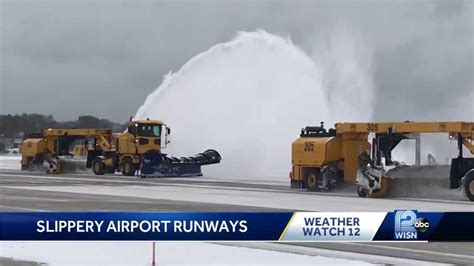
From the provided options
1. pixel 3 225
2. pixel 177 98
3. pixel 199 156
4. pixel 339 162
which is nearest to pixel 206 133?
pixel 177 98

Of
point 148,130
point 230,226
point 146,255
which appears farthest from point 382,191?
point 148,130

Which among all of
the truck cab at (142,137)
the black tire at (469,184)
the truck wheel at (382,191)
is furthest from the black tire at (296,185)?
the truck cab at (142,137)

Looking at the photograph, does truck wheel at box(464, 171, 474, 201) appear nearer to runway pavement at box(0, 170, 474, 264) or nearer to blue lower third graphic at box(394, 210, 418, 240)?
runway pavement at box(0, 170, 474, 264)

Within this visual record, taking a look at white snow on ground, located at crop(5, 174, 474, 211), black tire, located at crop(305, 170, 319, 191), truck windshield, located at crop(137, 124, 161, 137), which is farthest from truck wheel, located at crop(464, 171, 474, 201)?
truck windshield, located at crop(137, 124, 161, 137)

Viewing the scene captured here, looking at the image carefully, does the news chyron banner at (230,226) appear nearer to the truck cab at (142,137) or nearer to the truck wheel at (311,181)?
the truck wheel at (311,181)

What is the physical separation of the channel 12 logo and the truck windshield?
88.9 feet

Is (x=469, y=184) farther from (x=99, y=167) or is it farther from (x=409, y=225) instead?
(x=99, y=167)

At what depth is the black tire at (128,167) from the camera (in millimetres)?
34625

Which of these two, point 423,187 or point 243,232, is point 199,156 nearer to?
point 423,187

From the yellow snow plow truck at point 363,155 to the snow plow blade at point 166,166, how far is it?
9.86 m

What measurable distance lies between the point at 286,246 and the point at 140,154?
24338 millimetres

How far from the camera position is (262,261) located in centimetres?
951

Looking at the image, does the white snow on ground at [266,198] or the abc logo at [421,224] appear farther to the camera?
the white snow on ground at [266,198]

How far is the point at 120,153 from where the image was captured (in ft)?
116
